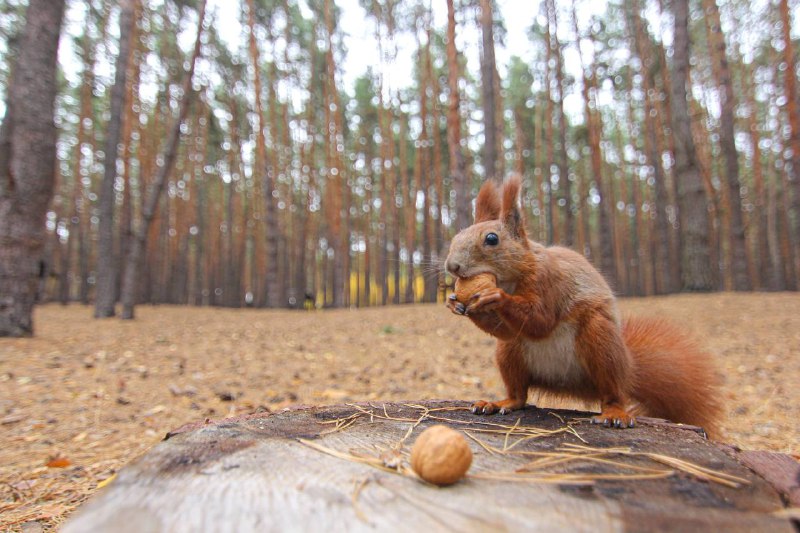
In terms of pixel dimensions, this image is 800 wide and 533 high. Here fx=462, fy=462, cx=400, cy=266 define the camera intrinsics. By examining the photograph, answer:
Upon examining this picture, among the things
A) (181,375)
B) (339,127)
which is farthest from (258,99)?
(181,375)

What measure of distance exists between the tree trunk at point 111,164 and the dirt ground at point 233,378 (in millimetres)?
1798

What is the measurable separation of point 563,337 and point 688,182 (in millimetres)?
7740

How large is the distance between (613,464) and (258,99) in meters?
12.0

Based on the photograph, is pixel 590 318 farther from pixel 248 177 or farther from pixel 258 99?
pixel 248 177

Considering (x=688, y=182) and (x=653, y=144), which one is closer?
(x=688, y=182)

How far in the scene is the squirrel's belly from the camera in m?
1.75

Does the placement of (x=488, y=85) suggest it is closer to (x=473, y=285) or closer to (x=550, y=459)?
(x=473, y=285)

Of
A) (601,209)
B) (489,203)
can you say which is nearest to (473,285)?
(489,203)

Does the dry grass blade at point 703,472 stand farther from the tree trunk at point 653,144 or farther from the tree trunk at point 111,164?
the tree trunk at point 653,144

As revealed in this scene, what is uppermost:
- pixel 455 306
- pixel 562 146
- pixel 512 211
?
pixel 562 146

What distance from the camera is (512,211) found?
1.88m

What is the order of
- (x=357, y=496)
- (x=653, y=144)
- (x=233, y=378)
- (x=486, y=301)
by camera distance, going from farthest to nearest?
(x=653, y=144) → (x=233, y=378) → (x=486, y=301) → (x=357, y=496)

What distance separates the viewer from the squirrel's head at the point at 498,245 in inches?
70.3

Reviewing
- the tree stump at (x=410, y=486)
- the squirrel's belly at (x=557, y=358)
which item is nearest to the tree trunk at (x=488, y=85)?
the squirrel's belly at (x=557, y=358)
